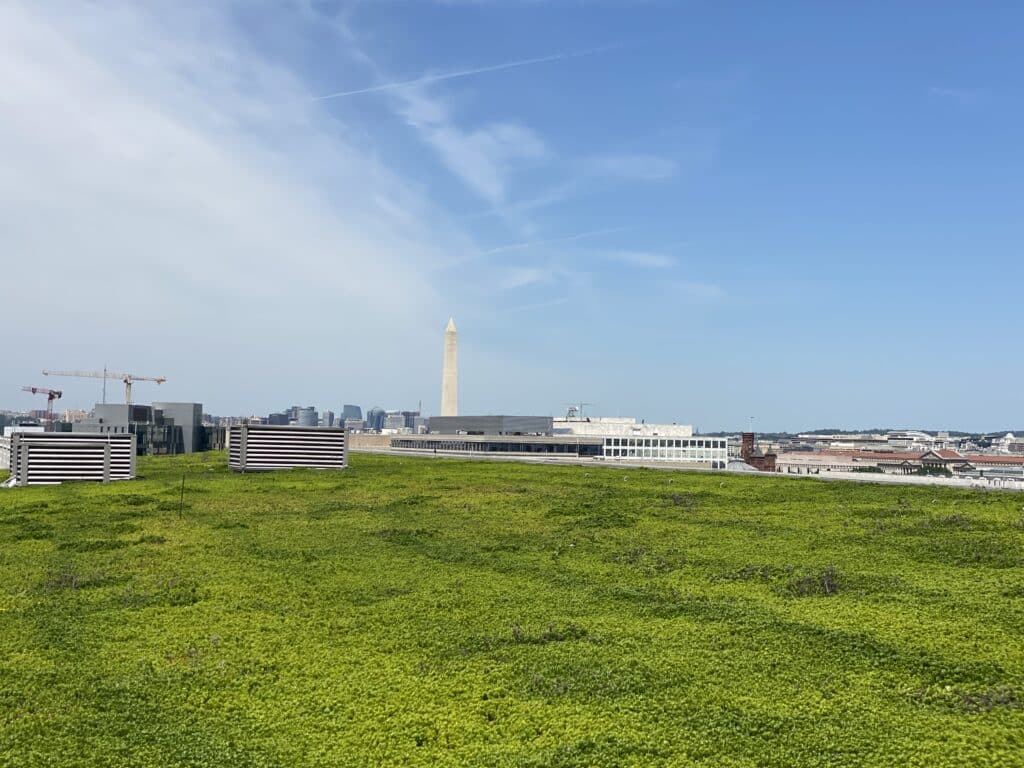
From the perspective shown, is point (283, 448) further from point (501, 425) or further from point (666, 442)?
point (666, 442)

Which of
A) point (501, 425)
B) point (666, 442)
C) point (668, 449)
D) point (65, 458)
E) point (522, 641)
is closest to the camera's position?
point (522, 641)

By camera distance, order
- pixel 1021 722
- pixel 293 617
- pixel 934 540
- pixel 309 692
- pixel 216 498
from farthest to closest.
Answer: pixel 216 498, pixel 934 540, pixel 293 617, pixel 309 692, pixel 1021 722

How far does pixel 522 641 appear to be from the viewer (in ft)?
59.6

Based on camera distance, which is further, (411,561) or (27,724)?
(411,561)

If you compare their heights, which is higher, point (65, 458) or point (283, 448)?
point (283, 448)

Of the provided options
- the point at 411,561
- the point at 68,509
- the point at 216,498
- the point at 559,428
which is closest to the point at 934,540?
the point at 411,561

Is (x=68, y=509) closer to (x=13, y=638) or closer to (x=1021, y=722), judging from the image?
(x=13, y=638)

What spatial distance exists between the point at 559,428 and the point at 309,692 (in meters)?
110

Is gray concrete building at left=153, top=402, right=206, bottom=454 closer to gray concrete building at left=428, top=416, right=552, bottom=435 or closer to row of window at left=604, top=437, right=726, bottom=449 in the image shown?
gray concrete building at left=428, top=416, right=552, bottom=435

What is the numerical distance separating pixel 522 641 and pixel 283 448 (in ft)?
174

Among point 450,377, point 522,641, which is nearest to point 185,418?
point 450,377

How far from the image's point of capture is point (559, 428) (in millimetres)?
124250

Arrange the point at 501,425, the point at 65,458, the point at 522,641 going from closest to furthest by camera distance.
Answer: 1. the point at 522,641
2. the point at 65,458
3. the point at 501,425

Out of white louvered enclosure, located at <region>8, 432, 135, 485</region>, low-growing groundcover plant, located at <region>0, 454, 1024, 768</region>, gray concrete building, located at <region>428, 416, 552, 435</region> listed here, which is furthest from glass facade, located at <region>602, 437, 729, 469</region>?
low-growing groundcover plant, located at <region>0, 454, 1024, 768</region>
